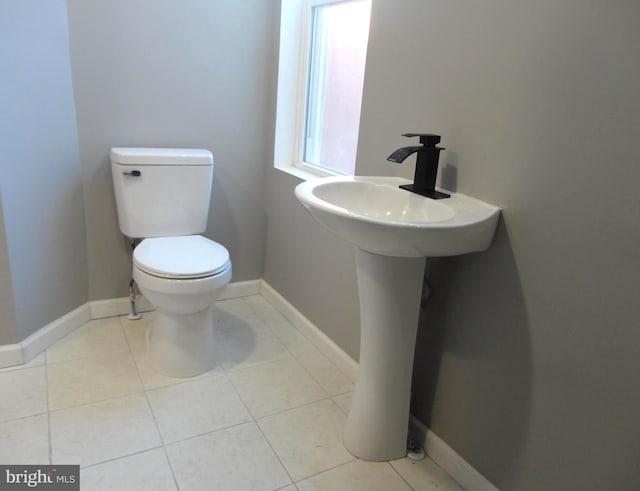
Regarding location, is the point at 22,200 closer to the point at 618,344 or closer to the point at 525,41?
the point at 525,41

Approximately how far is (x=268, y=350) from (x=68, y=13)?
1.59 metres

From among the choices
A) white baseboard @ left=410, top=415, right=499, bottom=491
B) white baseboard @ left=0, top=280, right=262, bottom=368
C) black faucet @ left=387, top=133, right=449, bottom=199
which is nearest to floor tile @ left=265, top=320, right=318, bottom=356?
white baseboard @ left=0, top=280, right=262, bottom=368

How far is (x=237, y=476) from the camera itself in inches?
54.2

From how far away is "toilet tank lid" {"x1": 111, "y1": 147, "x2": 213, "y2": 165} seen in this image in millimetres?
1924

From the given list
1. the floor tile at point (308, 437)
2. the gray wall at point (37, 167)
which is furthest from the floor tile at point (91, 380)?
the floor tile at point (308, 437)

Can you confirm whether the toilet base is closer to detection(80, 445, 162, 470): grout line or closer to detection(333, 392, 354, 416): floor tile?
detection(80, 445, 162, 470): grout line

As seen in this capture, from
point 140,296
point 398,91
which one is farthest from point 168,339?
point 398,91

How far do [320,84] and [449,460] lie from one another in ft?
5.56

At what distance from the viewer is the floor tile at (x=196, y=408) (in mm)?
1555

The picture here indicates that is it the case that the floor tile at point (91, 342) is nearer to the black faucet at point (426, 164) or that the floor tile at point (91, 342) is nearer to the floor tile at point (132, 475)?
the floor tile at point (132, 475)

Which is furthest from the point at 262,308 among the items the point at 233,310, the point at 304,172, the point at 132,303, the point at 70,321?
the point at 70,321

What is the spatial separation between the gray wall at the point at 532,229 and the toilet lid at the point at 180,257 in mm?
782

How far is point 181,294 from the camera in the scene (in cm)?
166

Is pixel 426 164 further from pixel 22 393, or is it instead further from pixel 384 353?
pixel 22 393
